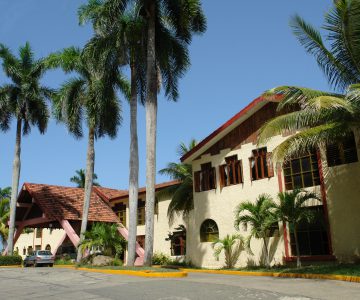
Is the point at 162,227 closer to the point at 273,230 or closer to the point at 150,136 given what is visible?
the point at 273,230

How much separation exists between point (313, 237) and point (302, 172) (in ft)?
10.2

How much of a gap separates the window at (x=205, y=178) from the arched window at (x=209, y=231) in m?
1.96

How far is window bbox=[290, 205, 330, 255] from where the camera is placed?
18734 millimetres

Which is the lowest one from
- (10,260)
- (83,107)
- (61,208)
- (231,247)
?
(10,260)

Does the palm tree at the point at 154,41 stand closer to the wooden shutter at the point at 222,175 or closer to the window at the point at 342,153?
the wooden shutter at the point at 222,175

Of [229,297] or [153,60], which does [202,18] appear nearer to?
[153,60]

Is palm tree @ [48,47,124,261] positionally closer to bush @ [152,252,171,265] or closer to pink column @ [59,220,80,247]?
pink column @ [59,220,80,247]

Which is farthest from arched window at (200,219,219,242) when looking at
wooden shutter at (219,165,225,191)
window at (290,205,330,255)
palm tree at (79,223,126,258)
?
window at (290,205,330,255)

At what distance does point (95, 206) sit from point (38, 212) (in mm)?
4743

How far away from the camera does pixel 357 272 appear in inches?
559

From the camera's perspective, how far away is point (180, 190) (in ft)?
85.8

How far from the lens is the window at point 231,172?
22.8 meters

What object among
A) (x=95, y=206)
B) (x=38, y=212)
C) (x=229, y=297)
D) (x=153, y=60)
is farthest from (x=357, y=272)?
(x=38, y=212)

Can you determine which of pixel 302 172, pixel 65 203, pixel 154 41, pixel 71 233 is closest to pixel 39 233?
pixel 65 203
